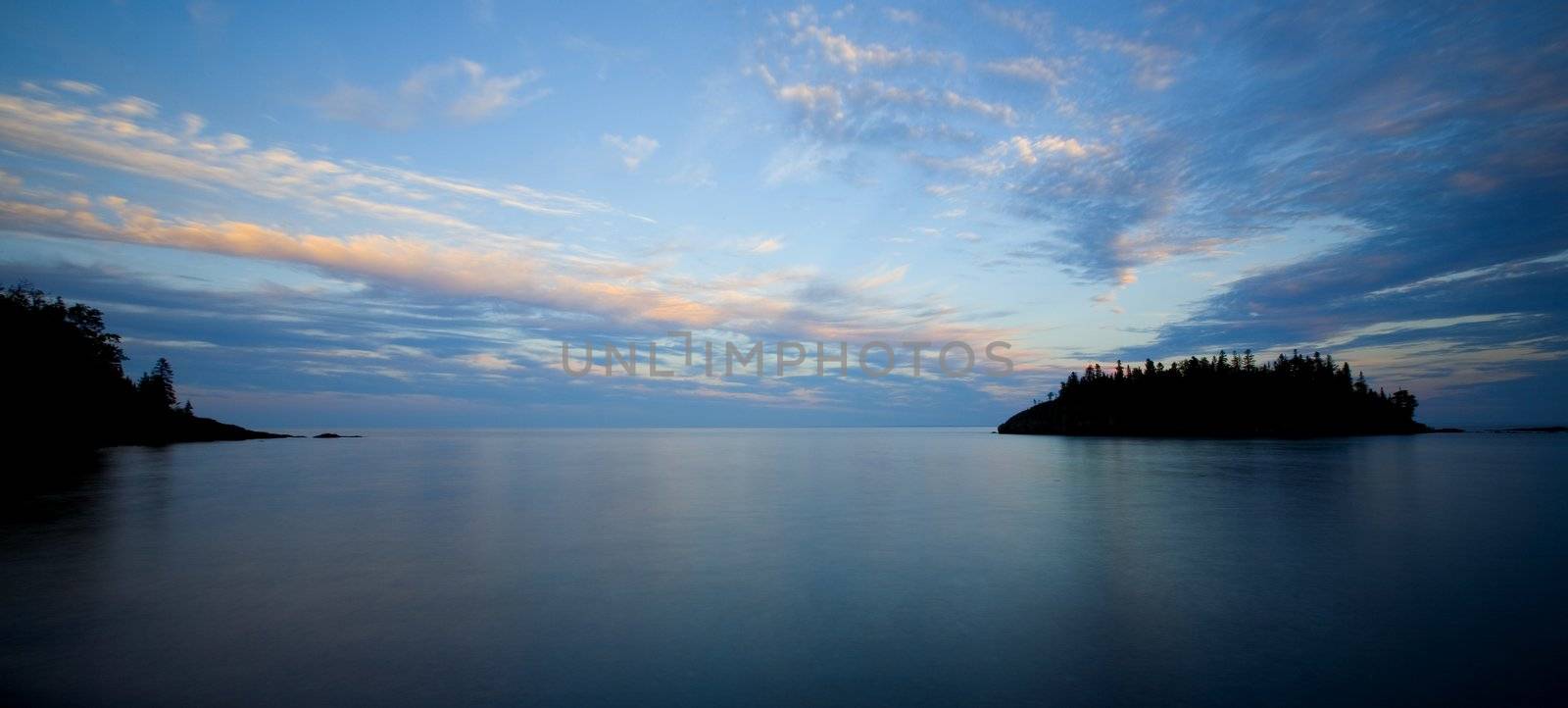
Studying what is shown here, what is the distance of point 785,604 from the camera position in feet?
38.8

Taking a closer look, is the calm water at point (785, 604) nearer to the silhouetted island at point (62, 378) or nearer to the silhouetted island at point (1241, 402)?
the silhouetted island at point (62, 378)

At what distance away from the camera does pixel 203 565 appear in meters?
14.8

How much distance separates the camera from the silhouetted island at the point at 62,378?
5691cm

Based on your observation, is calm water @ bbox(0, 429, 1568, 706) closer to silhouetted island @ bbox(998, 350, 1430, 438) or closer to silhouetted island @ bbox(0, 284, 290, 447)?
silhouetted island @ bbox(0, 284, 290, 447)

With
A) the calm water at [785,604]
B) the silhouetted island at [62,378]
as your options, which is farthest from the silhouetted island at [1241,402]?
the silhouetted island at [62,378]

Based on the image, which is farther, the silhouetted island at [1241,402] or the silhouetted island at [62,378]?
the silhouetted island at [1241,402]

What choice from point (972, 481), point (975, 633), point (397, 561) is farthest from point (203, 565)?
point (972, 481)

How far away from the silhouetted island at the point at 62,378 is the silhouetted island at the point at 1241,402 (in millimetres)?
151421

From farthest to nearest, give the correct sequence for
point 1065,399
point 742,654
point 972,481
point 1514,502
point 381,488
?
point 1065,399 → point 972,481 → point 381,488 → point 1514,502 → point 742,654

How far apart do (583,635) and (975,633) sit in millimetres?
5818

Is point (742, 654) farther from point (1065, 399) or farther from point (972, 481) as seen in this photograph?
point (1065, 399)

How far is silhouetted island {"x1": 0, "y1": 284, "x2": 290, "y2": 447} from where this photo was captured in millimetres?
56906

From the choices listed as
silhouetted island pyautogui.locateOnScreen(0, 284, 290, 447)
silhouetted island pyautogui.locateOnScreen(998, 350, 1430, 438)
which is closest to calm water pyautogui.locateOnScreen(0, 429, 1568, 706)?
silhouetted island pyautogui.locateOnScreen(0, 284, 290, 447)

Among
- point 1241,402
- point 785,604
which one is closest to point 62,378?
point 785,604
